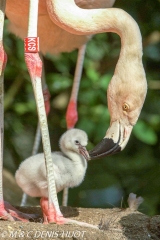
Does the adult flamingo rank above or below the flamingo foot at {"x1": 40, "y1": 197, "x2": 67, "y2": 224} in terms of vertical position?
above

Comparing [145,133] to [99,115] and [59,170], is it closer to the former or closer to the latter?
[99,115]

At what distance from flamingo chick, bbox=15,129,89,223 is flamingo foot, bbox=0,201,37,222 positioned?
14 centimetres

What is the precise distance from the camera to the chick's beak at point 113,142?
3.62 meters

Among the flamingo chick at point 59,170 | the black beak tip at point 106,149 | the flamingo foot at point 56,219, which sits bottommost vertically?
the flamingo foot at point 56,219

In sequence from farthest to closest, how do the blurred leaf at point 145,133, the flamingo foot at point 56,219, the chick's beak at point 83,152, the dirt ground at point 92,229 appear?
the blurred leaf at point 145,133
the chick's beak at point 83,152
the flamingo foot at point 56,219
the dirt ground at point 92,229

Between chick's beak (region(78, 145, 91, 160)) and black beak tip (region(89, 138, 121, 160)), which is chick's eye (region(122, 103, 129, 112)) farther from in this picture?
chick's beak (region(78, 145, 91, 160))

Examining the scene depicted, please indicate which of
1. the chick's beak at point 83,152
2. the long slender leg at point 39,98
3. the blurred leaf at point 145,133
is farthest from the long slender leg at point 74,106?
the long slender leg at point 39,98

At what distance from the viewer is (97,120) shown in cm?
530

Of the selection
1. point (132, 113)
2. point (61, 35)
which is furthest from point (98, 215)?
point (61, 35)

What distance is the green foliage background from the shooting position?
17.3ft

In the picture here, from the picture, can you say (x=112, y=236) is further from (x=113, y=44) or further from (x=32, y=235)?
(x=113, y=44)

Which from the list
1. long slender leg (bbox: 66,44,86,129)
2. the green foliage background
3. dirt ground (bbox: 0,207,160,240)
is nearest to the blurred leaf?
the green foliage background

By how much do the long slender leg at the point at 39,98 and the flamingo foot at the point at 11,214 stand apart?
0.28m

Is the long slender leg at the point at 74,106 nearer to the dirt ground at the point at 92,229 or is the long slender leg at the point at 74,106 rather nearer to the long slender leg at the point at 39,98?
the dirt ground at the point at 92,229
